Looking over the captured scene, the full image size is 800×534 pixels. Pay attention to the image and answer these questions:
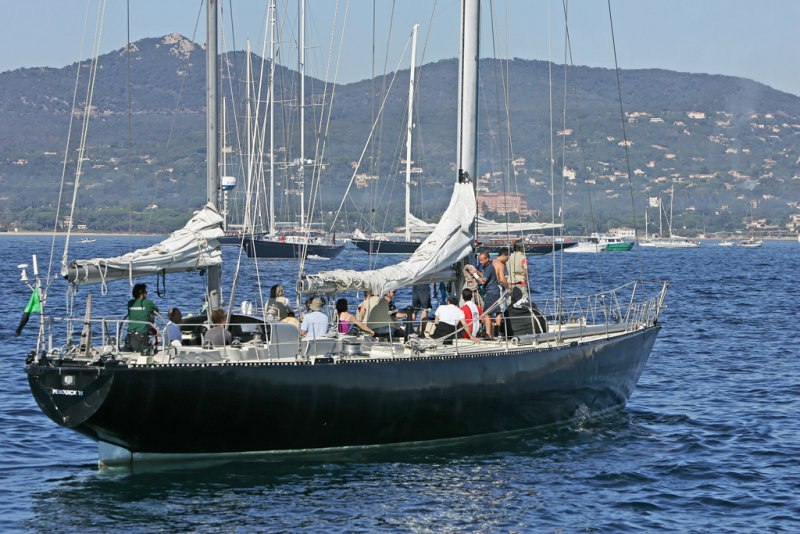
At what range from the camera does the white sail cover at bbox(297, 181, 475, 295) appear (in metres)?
17.3

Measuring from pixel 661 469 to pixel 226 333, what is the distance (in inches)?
281

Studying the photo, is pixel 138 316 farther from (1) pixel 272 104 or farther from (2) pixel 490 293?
(1) pixel 272 104

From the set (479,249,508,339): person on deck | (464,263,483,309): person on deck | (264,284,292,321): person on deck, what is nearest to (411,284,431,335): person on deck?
(464,263,483,309): person on deck

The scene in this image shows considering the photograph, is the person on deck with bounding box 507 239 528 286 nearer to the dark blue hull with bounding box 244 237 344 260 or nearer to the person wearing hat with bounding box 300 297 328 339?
the person wearing hat with bounding box 300 297 328 339

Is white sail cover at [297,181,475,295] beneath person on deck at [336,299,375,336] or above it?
above

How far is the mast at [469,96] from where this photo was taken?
794 inches

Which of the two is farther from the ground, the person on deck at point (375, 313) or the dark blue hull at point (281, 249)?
the dark blue hull at point (281, 249)

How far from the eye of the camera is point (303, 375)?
15984 mm

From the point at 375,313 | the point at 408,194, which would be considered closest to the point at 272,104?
the point at 408,194

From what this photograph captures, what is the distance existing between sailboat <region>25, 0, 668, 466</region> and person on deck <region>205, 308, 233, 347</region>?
16cm

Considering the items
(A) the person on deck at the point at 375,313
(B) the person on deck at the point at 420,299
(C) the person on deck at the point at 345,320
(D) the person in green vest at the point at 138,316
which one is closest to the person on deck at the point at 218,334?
(D) the person in green vest at the point at 138,316

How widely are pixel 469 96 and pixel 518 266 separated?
128 inches

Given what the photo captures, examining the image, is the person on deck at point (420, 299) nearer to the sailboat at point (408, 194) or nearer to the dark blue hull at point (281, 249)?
the sailboat at point (408, 194)

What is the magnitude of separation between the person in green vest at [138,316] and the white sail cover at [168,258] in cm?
33
